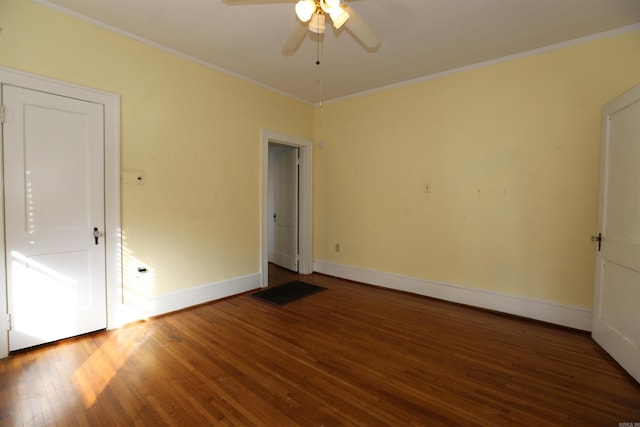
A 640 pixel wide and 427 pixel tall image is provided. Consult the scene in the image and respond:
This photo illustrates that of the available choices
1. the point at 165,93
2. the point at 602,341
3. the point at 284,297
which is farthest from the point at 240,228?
the point at 602,341

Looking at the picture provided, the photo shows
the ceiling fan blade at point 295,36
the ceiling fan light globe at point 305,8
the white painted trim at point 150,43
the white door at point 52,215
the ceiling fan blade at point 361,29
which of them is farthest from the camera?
the white painted trim at point 150,43

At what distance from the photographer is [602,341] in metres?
2.49

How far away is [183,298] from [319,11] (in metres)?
3.15

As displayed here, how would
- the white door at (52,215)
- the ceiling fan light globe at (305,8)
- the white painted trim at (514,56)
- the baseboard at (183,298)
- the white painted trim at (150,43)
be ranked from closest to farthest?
the ceiling fan light globe at (305,8)
the white door at (52,215)
the white painted trim at (150,43)
the white painted trim at (514,56)
the baseboard at (183,298)

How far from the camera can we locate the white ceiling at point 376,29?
7.85 ft

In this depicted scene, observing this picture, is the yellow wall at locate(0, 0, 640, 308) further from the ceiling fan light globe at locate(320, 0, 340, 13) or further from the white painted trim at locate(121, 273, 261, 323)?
the ceiling fan light globe at locate(320, 0, 340, 13)

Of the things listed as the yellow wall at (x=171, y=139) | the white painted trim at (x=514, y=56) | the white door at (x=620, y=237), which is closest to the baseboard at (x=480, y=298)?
the white door at (x=620, y=237)

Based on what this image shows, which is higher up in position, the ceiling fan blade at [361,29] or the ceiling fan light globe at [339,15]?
the ceiling fan blade at [361,29]

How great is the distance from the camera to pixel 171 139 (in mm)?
3172

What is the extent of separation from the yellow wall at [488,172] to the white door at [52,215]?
319 centimetres

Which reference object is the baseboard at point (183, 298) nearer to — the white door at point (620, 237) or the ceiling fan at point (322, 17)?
the ceiling fan at point (322, 17)

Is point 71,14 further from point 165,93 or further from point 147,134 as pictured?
point 147,134

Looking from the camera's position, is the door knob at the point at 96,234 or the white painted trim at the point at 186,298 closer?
the door knob at the point at 96,234

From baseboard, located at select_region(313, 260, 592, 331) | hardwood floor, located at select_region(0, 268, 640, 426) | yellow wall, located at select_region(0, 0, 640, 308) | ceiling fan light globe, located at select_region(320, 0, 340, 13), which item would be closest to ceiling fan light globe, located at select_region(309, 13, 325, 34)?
ceiling fan light globe, located at select_region(320, 0, 340, 13)
